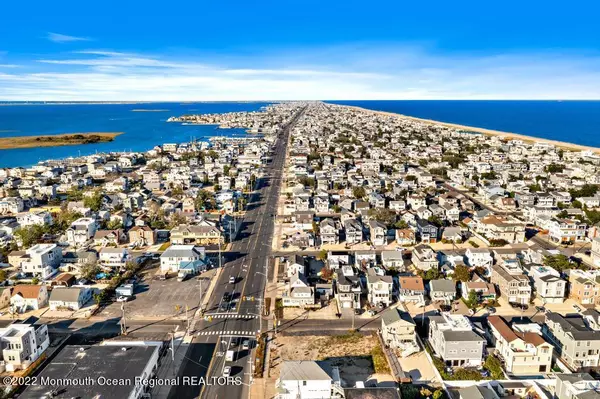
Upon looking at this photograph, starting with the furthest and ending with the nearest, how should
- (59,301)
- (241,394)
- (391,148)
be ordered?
1. (391,148)
2. (59,301)
3. (241,394)

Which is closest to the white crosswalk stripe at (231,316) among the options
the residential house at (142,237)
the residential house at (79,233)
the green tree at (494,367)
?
the green tree at (494,367)

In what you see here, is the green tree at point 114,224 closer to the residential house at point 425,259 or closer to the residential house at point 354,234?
the residential house at point 354,234

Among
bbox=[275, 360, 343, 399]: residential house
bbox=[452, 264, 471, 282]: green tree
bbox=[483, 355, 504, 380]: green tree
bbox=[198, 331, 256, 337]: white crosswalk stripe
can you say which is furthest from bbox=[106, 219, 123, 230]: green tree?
bbox=[483, 355, 504, 380]: green tree

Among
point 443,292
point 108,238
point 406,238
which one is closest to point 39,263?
point 108,238

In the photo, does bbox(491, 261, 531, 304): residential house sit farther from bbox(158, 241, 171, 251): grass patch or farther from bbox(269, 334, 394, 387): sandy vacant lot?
bbox(158, 241, 171, 251): grass patch

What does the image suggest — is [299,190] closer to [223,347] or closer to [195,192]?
[195,192]

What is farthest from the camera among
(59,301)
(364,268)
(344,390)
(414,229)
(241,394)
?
(414,229)

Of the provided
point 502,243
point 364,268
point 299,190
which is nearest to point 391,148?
point 299,190
